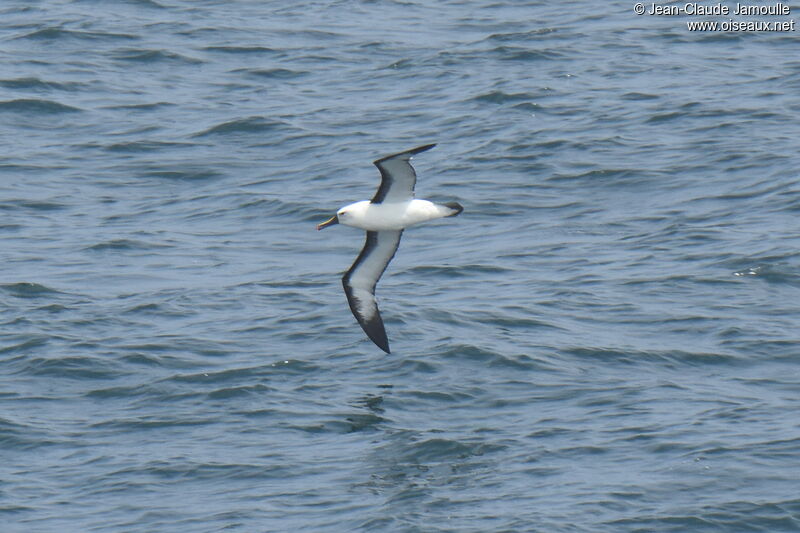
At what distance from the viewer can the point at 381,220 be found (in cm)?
1731

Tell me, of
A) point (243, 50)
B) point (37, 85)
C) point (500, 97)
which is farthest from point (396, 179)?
point (243, 50)

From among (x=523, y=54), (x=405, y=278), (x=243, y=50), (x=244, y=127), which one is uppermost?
(x=243, y=50)

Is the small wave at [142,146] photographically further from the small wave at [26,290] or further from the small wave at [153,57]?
the small wave at [26,290]

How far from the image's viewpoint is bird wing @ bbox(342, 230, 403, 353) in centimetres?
1822

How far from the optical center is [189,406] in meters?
17.5

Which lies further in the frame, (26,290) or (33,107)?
(33,107)

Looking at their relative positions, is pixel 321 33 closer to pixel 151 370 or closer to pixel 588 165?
pixel 588 165

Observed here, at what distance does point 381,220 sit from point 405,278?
422 centimetres

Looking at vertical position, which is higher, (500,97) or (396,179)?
(396,179)

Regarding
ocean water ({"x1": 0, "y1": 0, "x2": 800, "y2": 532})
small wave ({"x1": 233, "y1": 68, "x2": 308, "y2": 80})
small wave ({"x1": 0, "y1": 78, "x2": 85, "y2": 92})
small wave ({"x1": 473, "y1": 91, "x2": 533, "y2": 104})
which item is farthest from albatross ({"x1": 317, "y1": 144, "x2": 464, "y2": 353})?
small wave ({"x1": 0, "y1": 78, "x2": 85, "y2": 92})

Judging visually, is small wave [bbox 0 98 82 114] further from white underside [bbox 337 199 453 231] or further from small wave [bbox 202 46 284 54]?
white underside [bbox 337 199 453 231]

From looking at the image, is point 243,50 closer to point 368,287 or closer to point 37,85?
point 37,85

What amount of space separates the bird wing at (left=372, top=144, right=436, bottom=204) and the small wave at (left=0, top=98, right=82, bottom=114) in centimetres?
1390

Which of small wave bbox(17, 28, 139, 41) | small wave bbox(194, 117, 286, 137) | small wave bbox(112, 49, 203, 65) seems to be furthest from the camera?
small wave bbox(17, 28, 139, 41)
